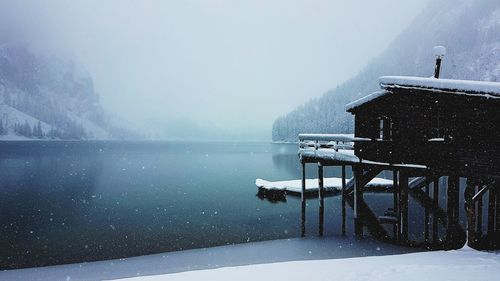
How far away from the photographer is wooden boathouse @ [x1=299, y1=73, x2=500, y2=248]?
14.3m

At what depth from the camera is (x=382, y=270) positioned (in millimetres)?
11188

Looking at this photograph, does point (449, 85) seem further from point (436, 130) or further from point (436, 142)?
point (436, 142)

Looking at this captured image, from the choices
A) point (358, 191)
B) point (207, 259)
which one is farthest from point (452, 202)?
point (207, 259)

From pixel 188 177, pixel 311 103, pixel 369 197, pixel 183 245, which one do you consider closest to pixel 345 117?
pixel 311 103

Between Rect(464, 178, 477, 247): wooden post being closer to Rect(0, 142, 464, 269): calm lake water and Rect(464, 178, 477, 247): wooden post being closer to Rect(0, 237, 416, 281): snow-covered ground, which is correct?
Rect(0, 237, 416, 281): snow-covered ground

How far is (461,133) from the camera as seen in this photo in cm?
1527

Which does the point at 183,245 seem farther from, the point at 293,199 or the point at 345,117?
the point at 345,117

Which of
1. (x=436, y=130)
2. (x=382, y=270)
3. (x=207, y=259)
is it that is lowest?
(x=207, y=259)

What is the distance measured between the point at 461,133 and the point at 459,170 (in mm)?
1529

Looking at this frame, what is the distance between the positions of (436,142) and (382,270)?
24.3ft

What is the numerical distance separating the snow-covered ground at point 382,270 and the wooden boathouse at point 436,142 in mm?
2895

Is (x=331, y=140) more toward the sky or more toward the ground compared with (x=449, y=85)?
more toward the ground

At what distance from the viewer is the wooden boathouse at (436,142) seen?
14.3m

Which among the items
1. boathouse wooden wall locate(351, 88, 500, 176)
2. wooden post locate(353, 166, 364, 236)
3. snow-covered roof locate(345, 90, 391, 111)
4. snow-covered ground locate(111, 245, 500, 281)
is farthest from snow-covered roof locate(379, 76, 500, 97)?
snow-covered ground locate(111, 245, 500, 281)
